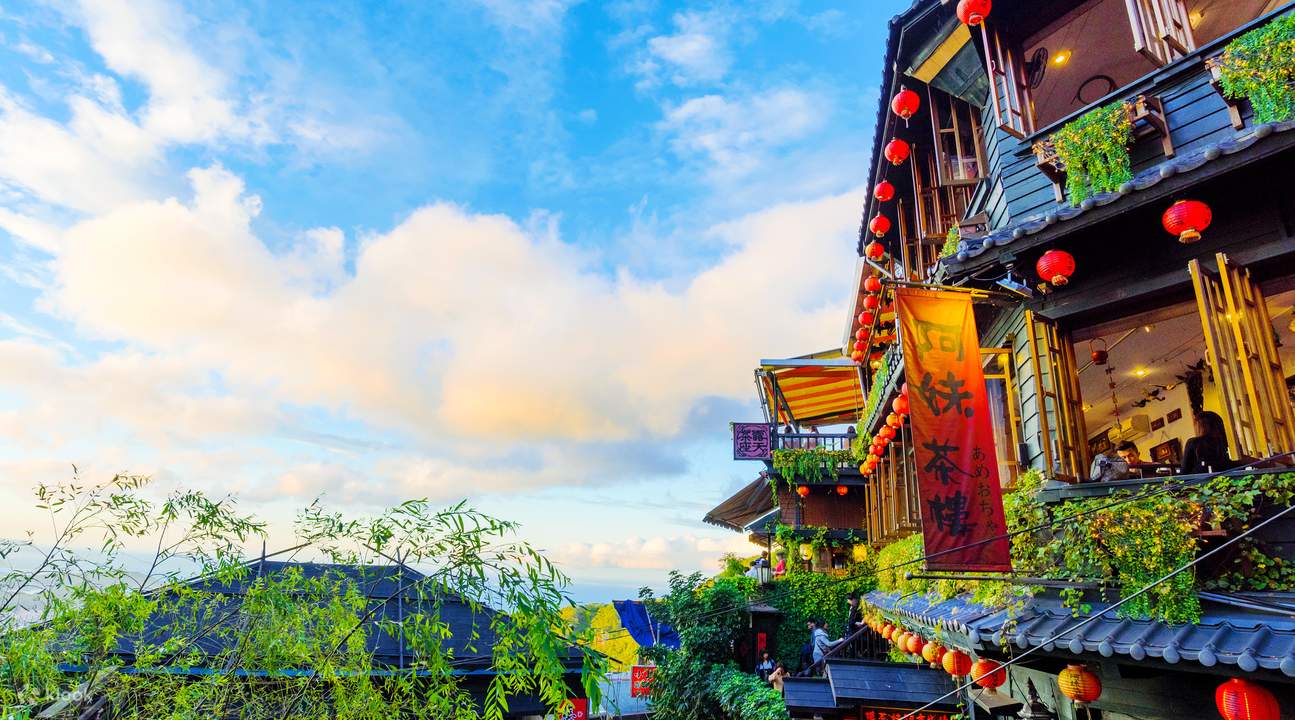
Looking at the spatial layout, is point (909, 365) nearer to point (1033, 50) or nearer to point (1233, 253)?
point (1233, 253)

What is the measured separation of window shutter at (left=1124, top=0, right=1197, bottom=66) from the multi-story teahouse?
0.03m

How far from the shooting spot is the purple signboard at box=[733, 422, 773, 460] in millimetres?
22609

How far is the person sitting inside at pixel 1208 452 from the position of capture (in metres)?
6.46

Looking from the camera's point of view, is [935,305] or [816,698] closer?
[935,305]

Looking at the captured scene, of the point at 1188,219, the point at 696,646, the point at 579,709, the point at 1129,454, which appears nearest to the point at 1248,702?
the point at 1188,219

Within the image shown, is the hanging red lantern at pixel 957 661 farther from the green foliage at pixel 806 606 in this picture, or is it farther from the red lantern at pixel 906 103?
the green foliage at pixel 806 606

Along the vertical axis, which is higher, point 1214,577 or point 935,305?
point 935,305

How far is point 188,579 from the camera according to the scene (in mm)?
5707

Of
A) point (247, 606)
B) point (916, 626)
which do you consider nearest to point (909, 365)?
point (916, 626)

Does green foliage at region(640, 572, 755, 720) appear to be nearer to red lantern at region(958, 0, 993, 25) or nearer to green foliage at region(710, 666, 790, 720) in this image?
green foliage at region(710, 666, 790, 720)

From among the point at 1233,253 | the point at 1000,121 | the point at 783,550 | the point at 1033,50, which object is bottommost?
the point at 783,550

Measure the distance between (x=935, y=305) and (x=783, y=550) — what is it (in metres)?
17.9

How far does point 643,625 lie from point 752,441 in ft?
22.4

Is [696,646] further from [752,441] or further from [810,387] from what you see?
[810,387]
